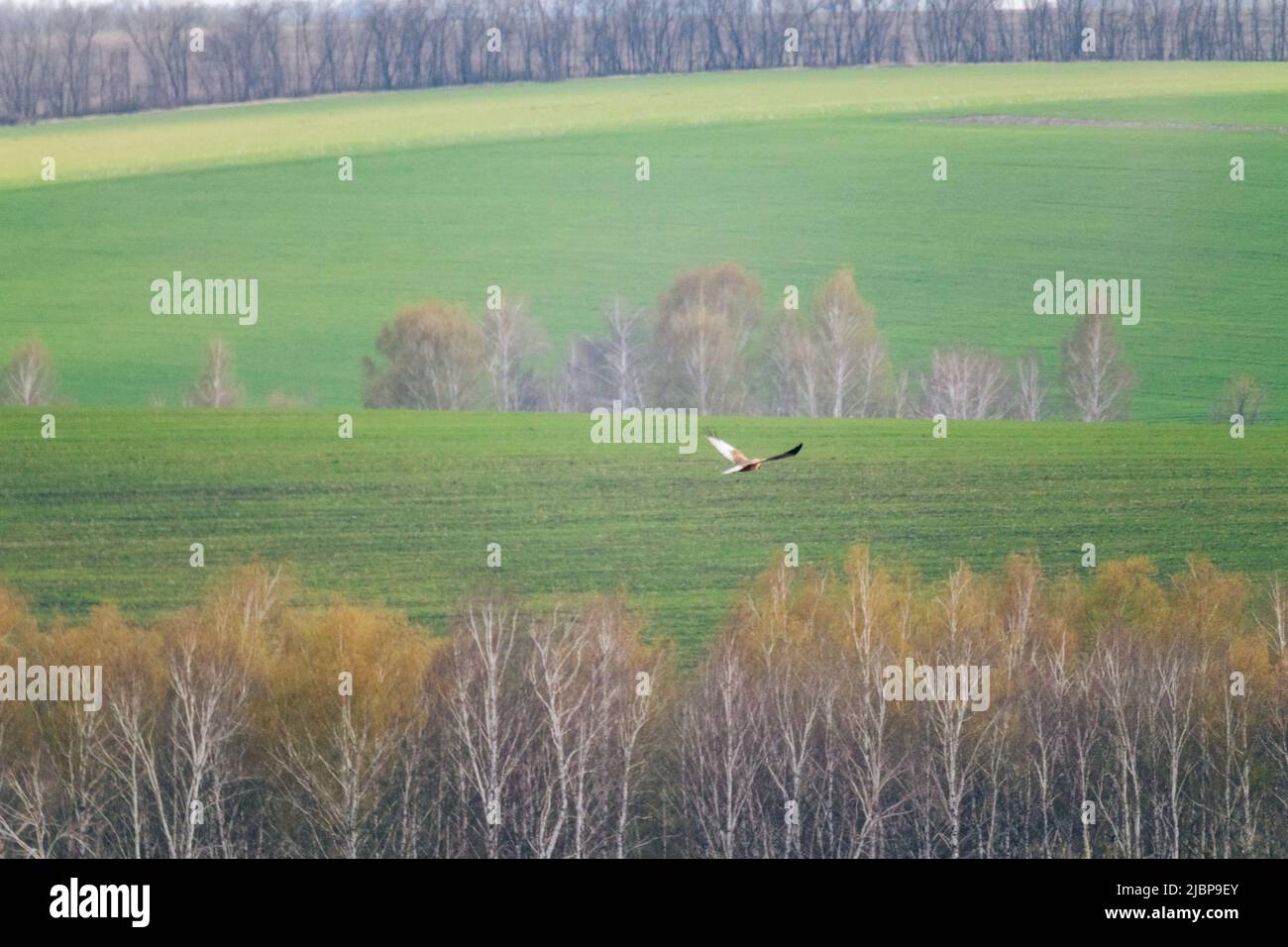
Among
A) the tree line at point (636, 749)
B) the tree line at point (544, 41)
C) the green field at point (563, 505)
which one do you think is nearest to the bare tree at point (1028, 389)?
the green field at point (563, 505)

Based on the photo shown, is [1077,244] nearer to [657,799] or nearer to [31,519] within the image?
[657,799]

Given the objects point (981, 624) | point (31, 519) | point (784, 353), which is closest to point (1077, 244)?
point (784, 353)

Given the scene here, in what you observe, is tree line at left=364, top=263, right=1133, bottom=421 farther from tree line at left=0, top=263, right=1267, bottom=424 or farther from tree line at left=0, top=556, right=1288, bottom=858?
tree line at left=0, top=556, right=1288, bottom=858

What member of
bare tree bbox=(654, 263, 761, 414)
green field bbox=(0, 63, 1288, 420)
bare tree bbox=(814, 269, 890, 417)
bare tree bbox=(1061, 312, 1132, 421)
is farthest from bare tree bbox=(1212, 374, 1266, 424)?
bare tree bbox=(654, 263, 761, 414)

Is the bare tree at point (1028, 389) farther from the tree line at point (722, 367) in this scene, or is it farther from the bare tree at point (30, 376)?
the bare tree at point (30, 376)

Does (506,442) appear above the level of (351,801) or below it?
above
